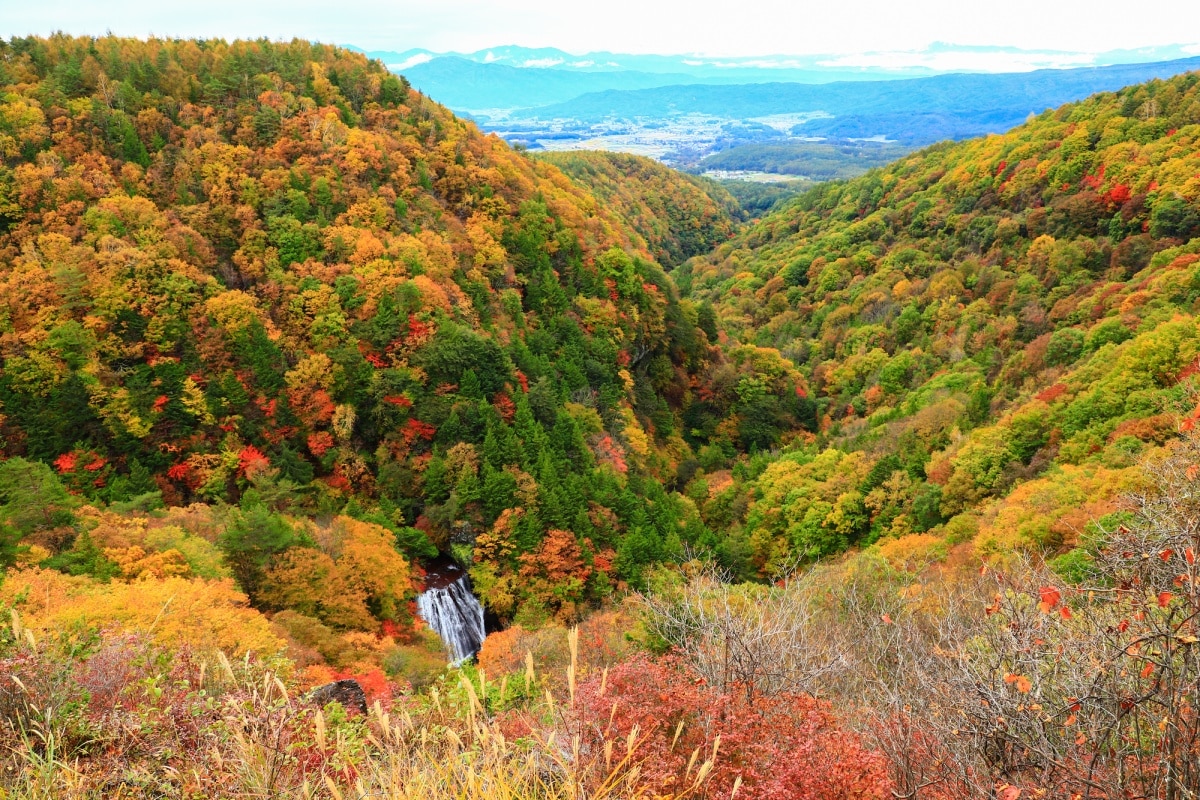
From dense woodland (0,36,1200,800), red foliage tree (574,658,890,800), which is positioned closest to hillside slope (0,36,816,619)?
dense woodland (0,36,1200,800)

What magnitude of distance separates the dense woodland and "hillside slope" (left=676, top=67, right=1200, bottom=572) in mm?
394

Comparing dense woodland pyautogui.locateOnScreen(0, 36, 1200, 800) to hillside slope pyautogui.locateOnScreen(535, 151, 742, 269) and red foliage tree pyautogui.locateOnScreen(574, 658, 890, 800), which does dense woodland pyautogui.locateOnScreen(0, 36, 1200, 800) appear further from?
hillside slope pyautogui.locateOnScreen(535, 151, 742, 269)

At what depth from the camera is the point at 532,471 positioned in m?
40.9

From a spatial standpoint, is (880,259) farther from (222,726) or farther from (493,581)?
(222,726)

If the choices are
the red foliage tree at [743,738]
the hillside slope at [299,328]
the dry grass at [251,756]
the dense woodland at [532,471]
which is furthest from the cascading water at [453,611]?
the dry grass at [251,756]

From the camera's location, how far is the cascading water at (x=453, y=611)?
35125 millimetres

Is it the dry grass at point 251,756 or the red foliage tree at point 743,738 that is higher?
the dry grass at point 251,756

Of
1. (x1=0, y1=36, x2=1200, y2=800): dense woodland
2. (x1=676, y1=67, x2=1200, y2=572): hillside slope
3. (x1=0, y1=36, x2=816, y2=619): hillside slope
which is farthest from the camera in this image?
(x1=0, y1=36, x2=816, y2=619): hillside slope

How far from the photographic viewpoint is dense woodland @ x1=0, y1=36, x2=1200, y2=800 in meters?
7.02

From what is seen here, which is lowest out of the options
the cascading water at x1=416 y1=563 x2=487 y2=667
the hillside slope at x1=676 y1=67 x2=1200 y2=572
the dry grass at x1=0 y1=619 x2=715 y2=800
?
the cascading water at x1=416 y1=563 x2=487 y2=667

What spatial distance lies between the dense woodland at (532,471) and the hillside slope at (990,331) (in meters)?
0.39

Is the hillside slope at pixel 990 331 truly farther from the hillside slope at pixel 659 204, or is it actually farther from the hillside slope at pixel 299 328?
the hillside slope at pixel 659 204

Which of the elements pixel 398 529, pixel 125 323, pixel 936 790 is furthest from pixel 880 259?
pixel 936 790

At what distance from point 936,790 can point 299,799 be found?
26.5ft
